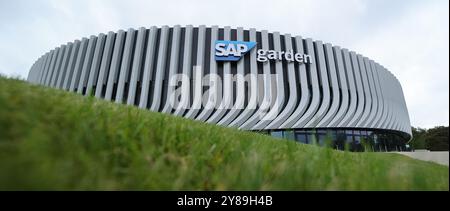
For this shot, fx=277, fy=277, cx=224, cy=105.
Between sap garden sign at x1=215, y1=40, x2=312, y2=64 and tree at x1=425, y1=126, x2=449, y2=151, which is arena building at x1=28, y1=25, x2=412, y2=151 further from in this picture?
tree at x1=425, y1=126, x2=449, y2=151

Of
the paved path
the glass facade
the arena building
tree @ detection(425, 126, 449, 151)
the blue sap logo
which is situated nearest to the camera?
the paved path

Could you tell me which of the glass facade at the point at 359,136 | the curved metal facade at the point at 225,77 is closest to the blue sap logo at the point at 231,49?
the curved metal facade at the point at 225,77

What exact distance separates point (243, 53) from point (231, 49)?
1.38m

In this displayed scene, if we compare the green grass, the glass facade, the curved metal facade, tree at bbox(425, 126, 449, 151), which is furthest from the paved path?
tree at bbox(425, 126, 449, 151)

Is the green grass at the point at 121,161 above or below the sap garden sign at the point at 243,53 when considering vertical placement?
below

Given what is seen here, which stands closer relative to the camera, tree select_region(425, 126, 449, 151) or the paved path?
the paved path

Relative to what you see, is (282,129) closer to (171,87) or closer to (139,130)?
(171,87)

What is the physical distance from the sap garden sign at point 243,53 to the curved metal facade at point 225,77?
22.6 inches

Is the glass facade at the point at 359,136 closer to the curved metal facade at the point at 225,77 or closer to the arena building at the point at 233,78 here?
the arena building at the point at 233,78

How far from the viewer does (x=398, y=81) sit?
46156mm

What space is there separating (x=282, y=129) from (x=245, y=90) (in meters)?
5.39

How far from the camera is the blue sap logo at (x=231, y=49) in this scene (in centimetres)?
2947

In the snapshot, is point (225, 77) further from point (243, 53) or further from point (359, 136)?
point (359, 136)

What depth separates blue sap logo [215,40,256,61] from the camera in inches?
1160
